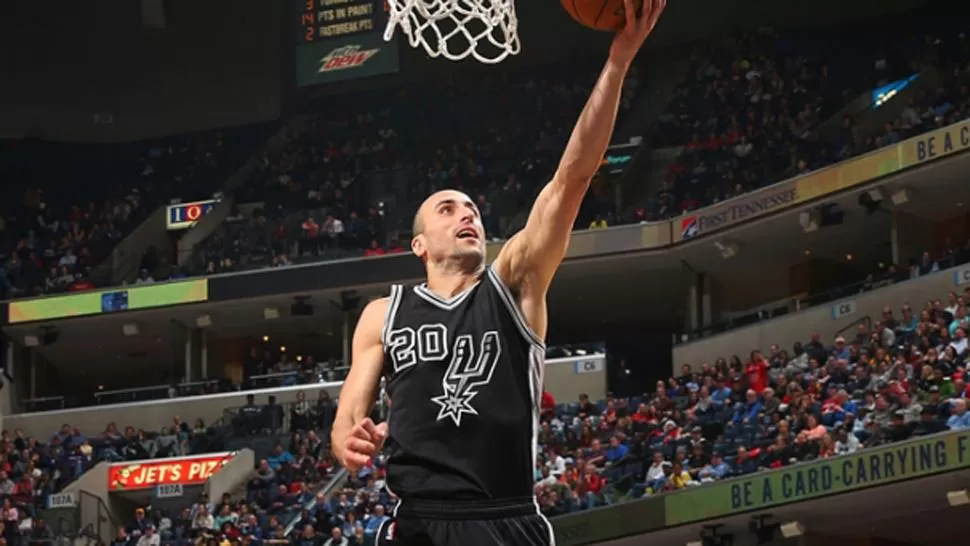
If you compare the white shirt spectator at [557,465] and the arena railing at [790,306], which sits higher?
the arena railing at [790,306]

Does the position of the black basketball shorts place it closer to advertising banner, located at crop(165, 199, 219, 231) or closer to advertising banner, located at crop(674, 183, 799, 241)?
advertising banner, located at crop(674, 183, 799, 241)

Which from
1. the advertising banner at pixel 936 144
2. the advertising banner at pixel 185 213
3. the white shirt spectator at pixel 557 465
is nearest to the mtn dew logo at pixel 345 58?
the advertising banner at pixel 185 213

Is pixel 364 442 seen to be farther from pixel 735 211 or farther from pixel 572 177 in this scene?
pixel 735 211

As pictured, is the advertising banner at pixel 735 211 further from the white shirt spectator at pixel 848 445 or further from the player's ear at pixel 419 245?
the player's ear at pixel 419 245

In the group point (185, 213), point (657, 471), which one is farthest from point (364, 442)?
point (185, 213)

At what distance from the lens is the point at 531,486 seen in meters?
5.07

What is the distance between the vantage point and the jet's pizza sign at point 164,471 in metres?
29.0

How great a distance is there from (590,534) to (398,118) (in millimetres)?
18022

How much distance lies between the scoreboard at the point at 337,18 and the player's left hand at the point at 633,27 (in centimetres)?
2883

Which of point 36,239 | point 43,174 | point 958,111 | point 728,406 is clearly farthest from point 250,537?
point 43,174

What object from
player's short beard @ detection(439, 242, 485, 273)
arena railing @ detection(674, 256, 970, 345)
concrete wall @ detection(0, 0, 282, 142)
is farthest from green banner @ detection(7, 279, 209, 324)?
player's short beard @ detection(439, 242, 485, 273)

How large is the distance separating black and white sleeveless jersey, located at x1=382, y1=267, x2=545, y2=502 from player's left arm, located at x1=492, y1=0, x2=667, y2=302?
0.09 metres

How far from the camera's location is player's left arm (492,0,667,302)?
4.91m

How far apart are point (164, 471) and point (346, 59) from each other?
10.0 metres
